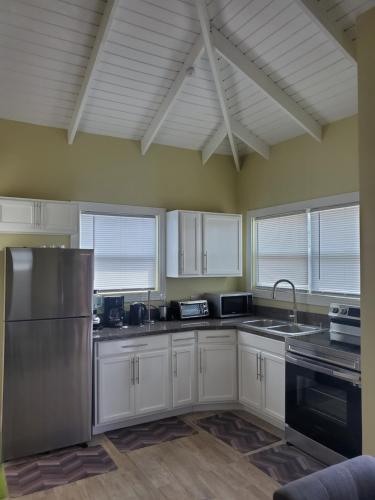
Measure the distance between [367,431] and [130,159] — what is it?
3.45 meters

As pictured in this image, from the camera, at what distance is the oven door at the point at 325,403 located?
→ 2783mm

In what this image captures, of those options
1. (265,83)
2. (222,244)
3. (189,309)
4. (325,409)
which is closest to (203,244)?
(222,244)

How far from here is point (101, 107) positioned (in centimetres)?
390

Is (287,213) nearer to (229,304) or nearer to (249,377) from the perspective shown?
(229,304)

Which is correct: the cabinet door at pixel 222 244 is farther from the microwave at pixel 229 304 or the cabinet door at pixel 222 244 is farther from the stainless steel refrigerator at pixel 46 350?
the stainless steel refrigerator at pixel 46 350

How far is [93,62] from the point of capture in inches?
127

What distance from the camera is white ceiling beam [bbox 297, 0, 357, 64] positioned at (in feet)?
8.82

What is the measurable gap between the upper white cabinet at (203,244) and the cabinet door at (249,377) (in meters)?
1.02

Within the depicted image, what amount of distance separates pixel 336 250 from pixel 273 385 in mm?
1455

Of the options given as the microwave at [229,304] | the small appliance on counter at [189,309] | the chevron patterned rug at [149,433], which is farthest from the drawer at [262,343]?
the chevron patterned rug at [149,433]

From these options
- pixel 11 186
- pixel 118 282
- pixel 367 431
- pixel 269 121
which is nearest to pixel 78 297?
pixel 118 282

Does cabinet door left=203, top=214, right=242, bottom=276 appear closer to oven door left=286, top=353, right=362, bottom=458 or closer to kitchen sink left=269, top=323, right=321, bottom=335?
kitchen sink left=269, top=323, right=321, bottom=335

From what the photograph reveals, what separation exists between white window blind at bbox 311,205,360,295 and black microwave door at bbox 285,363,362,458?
102 centimetres

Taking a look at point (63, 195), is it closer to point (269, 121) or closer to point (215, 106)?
point (215, 106)
